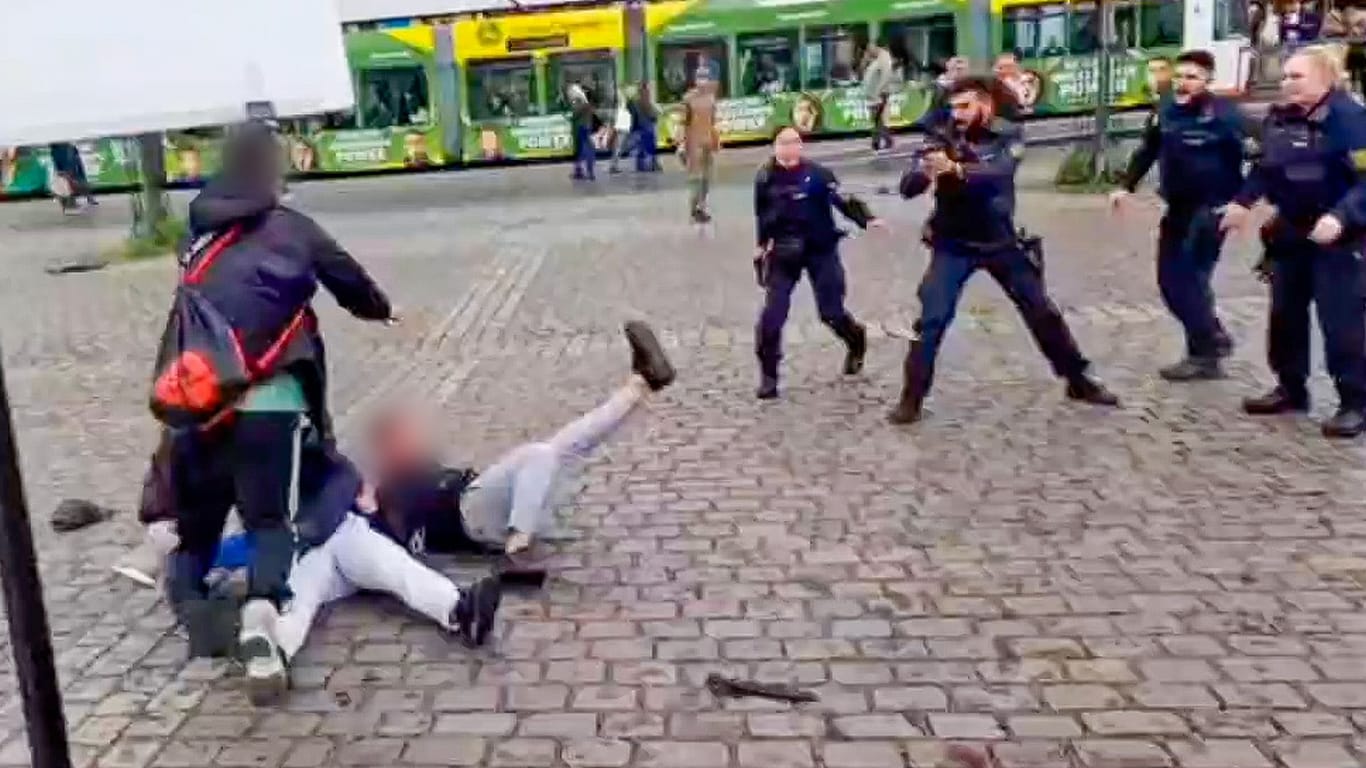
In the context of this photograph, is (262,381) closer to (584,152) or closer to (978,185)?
(978,185)

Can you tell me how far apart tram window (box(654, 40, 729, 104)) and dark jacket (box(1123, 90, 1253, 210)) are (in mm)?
21033

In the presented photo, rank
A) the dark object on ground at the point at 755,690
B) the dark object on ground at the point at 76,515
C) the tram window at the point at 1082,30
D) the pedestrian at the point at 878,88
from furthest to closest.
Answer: the tram window at the point at 1082,30, the pedestrian at the point at 878,88, the dark object on ground at the point at 76,515, the dark object on ground at the point at 755,690

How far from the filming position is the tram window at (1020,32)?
28.1 metres

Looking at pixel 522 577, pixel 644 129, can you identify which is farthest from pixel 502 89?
pixel 522 577

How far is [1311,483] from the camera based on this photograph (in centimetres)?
617

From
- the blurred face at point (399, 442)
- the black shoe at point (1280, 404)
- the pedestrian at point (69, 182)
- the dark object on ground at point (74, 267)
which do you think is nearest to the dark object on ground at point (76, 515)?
the blurred face at point (399, 442)

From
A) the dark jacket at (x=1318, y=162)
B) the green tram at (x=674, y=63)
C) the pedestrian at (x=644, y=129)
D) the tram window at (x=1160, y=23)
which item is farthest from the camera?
the green tram at (x=674, y=63)

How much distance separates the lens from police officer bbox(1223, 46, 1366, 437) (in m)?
6.77

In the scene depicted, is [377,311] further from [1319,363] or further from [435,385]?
[1319,363]

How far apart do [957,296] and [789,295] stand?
4.15 ft

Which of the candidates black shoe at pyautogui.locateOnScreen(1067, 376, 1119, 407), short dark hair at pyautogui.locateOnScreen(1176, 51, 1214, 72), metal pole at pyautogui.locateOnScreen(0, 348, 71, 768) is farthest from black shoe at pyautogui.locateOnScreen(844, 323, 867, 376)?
metal pole at pyautogui.locateOnScreen(0, 348, 71, 768)

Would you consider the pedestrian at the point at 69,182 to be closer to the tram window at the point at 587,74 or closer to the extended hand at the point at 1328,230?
the tram window at the point at 587,74

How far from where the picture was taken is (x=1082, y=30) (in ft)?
92.5

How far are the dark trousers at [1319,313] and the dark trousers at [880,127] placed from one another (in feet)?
64.5
